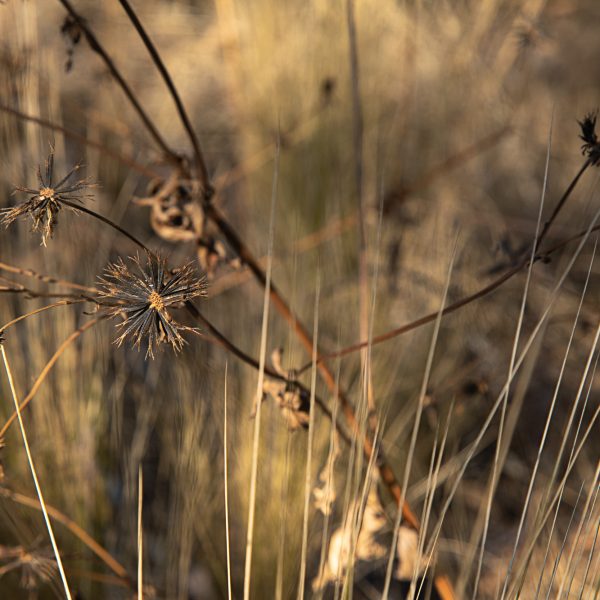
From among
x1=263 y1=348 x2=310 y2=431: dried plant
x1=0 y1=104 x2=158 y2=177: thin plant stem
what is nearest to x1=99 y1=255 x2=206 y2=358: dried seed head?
x1=263 y1=348 x2=310 y2=431: dried plant

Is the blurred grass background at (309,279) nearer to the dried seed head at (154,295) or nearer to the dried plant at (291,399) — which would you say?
the dried plant at (291,399)

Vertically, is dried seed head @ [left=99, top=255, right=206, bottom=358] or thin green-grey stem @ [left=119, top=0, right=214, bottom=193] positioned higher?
thin green-grey stem @ [left=119, top=0, right=214, bottom=193]

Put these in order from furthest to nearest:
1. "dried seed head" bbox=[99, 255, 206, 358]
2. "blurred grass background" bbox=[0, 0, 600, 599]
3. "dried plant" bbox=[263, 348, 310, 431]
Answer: "blurred grass background" bbox=[0, 0, 600, 599]
"dried plant" bbox=[263, 348, 310, 431]
"dried seed head" bbox=[99, 255, 206, 358]

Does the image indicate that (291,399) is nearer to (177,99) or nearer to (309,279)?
(177,99)

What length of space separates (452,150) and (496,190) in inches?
12.1

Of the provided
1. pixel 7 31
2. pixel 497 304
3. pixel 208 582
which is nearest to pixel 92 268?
pixel 7 31

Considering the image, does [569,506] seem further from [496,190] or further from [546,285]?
[496,190]

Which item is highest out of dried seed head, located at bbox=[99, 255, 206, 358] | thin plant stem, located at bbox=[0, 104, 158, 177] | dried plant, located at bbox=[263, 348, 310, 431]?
thin plant stem, located at bbox=[0, 104, 158, 177]

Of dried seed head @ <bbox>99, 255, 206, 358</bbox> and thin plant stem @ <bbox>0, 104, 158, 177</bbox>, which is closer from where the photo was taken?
dried seed head @ <bbox>99, 255, 206, 358</bbox>

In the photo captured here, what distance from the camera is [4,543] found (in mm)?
957

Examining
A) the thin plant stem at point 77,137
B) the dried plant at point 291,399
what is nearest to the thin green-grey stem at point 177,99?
the thin plant stem at point 77,137

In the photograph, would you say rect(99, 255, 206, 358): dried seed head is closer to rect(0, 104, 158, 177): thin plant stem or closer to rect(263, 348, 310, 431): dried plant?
rect(263, 348, 310, 431): dried plant

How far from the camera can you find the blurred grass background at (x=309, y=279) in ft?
3.14

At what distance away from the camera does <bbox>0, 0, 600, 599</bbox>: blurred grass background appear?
958 millimetres
